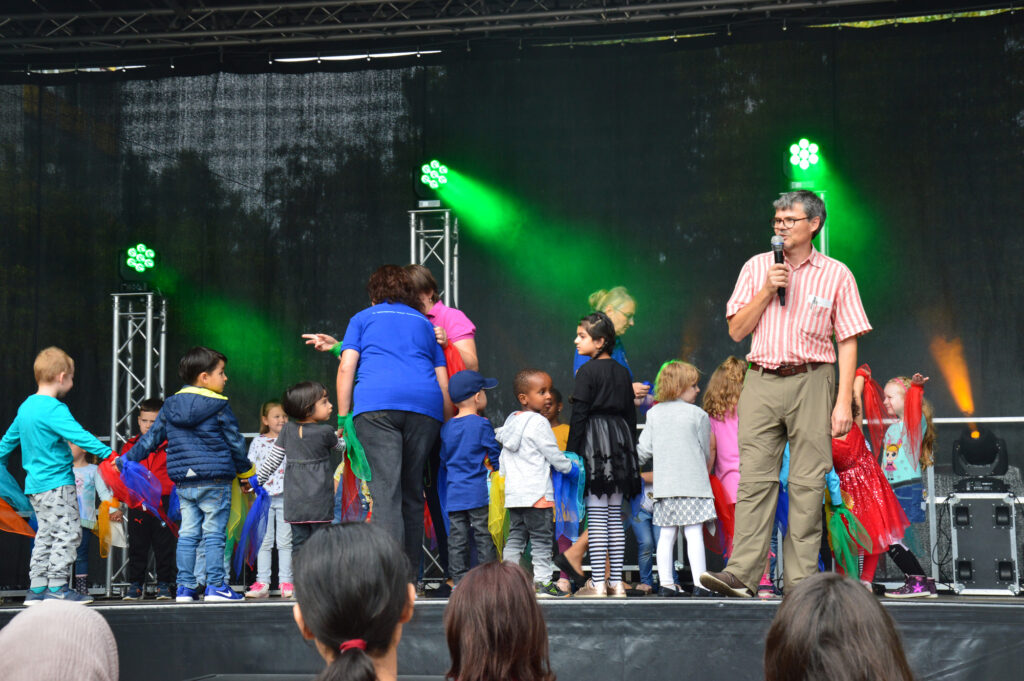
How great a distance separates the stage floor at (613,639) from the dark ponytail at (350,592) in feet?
7.20

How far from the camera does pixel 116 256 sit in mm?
9234

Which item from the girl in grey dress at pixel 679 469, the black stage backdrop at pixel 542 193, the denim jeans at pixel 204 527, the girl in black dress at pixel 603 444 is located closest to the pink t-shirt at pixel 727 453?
the girl in grey dress at pixel 679 469

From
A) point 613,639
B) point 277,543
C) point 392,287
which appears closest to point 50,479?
point 277,543

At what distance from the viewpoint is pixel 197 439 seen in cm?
543

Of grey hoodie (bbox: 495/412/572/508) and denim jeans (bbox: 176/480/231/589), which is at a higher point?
grey hoodie (bbox: 495/412/572/508)

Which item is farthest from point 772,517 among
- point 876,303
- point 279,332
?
point 279,332

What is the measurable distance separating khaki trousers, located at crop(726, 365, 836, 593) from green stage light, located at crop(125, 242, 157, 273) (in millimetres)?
6060

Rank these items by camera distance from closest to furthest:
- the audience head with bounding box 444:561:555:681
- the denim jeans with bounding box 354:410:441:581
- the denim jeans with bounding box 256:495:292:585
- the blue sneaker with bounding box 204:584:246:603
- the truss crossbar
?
the audience head with bounding box 444:561:555:681 → the denim jeans with bounding box 354:410:441:581 → the blue sneaker with bounding box 204:584:246:603 → the denim jeans with bounding box 256:495:292:585 → the truss crossbar

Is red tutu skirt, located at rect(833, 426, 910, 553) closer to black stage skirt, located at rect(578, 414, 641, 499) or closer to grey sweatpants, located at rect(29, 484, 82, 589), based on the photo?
black stage skirt, located at rect(578, 414, 641, 499)

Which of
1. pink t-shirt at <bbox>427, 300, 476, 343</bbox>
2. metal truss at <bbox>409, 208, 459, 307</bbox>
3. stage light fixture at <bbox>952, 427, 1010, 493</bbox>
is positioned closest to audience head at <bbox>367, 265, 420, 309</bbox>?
pink t-shirt at <bbox>427, 300, 476, 343</bbox>

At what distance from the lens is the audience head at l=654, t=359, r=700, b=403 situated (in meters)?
5.46

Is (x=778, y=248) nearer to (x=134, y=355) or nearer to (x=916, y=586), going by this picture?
(x=916, y=586)

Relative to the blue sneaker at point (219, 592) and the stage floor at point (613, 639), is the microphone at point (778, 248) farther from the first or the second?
the blue sneaker at point (219, 592)

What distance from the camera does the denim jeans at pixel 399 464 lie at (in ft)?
15.5
